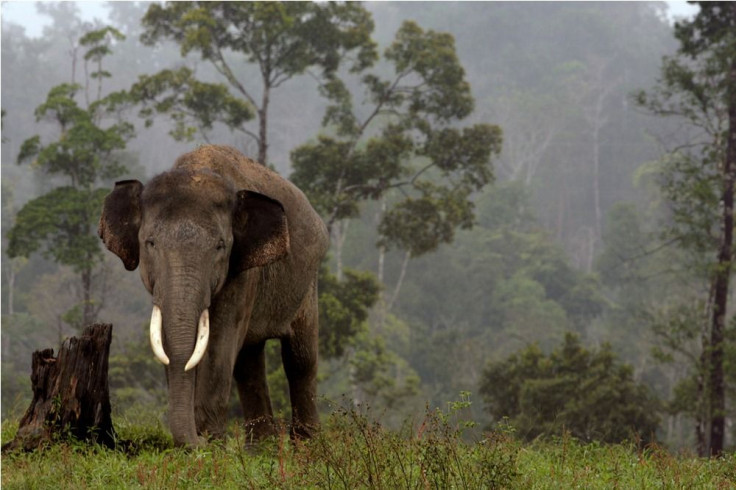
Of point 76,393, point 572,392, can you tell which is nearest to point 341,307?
point 572,392

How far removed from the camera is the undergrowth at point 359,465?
5.11 meters

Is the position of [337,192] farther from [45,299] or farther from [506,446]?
[45,299]

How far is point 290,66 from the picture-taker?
2438cm

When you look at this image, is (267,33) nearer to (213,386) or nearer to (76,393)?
(76,393)

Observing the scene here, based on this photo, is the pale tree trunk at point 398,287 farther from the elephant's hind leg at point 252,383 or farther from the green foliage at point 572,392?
the elephant's hind leg at point 252,383

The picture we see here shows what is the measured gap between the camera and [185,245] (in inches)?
250

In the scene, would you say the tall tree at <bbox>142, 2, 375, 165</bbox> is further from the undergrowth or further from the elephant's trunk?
the elephant's trunk

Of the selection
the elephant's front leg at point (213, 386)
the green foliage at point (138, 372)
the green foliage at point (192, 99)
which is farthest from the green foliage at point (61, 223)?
the elephant's front leg at point (213, 386)

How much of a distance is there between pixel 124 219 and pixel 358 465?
2.70 m

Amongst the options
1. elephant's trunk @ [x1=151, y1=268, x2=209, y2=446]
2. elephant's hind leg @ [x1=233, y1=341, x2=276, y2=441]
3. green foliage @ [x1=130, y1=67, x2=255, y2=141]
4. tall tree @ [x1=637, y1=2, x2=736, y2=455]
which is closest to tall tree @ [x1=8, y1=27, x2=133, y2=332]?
green foliage @ [x1=130, y1=67, x2=255, y2=141]

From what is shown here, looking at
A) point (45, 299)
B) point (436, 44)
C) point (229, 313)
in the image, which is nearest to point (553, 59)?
point (45, 299)

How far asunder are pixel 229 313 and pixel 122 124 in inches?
812

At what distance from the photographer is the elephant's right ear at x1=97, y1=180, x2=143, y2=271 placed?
6.84m

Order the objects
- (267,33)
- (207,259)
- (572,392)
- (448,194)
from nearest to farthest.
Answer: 1. (207,259)
2. (572,392)
3. (448,194)
4. (267,33)
